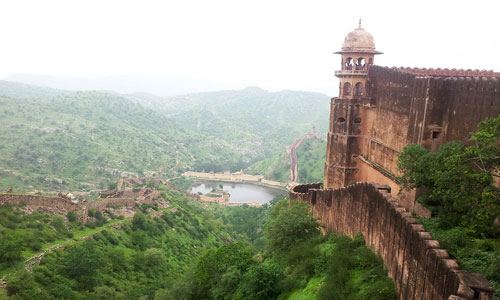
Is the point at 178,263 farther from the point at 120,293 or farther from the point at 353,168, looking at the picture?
the point at 353,168

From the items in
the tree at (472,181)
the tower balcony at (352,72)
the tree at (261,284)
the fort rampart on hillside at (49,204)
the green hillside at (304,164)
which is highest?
the tower balcony at (352,72)

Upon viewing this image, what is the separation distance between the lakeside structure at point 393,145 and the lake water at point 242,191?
63.8 metres

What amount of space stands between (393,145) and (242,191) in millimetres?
78973

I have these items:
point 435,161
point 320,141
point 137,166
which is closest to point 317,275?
point 435,161

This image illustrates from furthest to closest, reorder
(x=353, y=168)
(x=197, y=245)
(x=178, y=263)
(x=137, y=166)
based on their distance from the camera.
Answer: (x=137, y=166) → (x=197, y=245) → (x=178, y=263) → (x=353, y=168)

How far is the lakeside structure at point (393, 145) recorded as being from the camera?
8914 mm

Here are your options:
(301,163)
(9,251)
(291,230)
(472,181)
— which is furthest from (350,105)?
(301,163)

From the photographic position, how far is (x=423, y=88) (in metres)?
16.1

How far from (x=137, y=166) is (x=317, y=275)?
3128 inches

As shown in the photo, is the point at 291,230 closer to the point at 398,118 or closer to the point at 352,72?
the point at 398,118

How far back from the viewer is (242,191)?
318 ft

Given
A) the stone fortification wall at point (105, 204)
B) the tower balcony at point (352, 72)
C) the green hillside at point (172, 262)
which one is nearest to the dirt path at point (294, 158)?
the green hillside at point (172, 262)

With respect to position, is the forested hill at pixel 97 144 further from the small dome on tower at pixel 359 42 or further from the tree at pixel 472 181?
the tree at pixel 472 181

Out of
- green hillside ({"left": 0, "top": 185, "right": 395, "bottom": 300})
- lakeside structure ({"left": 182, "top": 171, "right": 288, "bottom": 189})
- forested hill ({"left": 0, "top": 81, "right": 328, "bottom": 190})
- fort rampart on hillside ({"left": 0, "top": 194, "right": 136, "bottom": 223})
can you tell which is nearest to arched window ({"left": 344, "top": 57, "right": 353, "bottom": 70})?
green hillside ({"left": 0, "top": 185, "right": 395, "bottom": 300})
